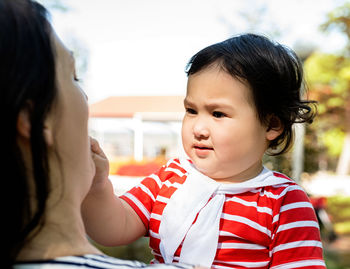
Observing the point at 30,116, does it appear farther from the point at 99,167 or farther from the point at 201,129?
the point at 201,129

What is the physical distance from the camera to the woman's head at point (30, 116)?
81 centimetres

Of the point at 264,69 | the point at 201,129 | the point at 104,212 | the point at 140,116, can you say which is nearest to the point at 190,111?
the point at 201,129

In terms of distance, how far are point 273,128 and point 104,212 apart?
0.64 meters

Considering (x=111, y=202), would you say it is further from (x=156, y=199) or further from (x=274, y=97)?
(x=274, y=97)

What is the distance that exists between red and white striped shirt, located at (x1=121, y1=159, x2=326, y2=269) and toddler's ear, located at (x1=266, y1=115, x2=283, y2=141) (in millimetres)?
179

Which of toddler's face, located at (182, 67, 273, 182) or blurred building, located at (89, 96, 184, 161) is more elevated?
toddler's face, located at (182, 67, 273, 182)

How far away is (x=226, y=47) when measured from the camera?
149 centimetres

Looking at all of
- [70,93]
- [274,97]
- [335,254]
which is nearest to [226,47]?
[274,97]

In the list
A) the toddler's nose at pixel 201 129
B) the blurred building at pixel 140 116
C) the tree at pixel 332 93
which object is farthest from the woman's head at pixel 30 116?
the blurred building at pixel 140 116

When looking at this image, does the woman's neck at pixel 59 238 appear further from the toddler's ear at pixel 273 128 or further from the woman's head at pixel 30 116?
the toddler's ear at pixel 273 128

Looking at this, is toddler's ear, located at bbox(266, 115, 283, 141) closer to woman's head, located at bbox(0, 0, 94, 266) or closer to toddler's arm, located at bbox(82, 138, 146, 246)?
toddler's arm, located at bbox(82, 138, 146, 246)

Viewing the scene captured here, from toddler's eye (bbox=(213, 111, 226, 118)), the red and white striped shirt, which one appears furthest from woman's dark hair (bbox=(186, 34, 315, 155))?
the red and white striped shirt

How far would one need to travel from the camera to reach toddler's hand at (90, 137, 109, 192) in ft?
4.40

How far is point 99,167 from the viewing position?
1.35m
